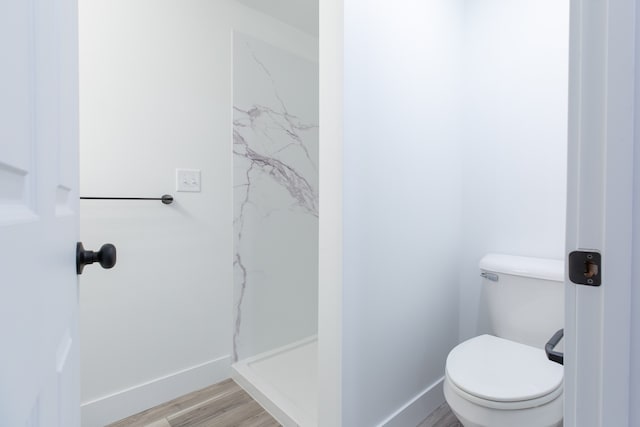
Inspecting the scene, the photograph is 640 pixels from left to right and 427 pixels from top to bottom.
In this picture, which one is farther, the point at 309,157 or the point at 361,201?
the point at 309,157

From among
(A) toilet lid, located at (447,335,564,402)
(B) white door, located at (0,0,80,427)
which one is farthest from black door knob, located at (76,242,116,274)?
(A) toilet lid, located at (447,335,564,402)

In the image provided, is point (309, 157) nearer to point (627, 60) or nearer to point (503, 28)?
point (503, 28)

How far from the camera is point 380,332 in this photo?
1.23 metres

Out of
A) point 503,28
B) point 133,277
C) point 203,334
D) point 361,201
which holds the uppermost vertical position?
point 503,28

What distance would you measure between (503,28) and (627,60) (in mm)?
1512

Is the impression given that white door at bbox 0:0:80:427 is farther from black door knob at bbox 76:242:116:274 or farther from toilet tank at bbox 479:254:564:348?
toilet tank at bbox 479:254:564:348

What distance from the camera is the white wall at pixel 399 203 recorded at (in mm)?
1108

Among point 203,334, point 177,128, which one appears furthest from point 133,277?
point 177,128

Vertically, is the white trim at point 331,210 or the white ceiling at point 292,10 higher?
the white ceiling at point 292,10

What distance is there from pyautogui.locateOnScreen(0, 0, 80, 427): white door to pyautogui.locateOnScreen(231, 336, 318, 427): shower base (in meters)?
1.12

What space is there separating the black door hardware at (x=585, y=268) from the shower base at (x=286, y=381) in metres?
1.27

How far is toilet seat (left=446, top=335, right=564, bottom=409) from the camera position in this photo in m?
0.94

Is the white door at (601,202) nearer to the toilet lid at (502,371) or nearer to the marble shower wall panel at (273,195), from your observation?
the toilet lid at (502,371)

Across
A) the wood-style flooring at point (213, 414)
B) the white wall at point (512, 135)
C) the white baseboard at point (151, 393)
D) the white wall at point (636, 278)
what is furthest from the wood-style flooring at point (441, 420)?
the white wall at point (636, 278)
